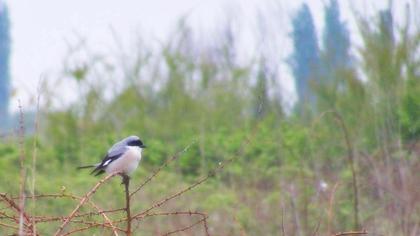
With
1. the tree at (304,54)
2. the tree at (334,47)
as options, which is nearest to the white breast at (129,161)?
the tree at (304,54)

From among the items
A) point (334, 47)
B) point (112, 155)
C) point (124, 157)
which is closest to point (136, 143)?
point (112, 155)

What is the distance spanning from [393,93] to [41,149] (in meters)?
8.95

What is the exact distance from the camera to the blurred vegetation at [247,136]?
10.5 meters

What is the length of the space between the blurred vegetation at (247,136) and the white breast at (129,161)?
1.45m

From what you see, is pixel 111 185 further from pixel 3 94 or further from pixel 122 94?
pixel 3 94

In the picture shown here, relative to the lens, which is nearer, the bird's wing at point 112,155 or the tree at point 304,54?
the bird's wing at point 112,155

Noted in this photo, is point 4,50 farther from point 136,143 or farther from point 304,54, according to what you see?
point 136,143

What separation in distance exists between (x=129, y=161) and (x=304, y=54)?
24.5ft

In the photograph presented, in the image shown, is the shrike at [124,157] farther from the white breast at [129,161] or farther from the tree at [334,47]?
the tree at [334,47]

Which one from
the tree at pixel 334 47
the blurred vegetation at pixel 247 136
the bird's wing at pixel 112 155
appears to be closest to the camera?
the bird's wing at pixel 112 155

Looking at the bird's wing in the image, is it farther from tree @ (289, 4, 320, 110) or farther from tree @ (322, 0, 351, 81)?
tree @ (322, 0, 351, 81)

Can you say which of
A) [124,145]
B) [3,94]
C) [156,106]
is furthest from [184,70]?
[124,145]

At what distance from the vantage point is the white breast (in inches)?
241

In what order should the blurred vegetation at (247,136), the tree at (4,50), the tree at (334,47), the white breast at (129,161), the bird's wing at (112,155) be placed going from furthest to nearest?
the tree at (4,50)
the tree at (334,47)
the blurred vegetation at (247,136)
the bird's wing at (112,155)
the white breast at (129,161)
